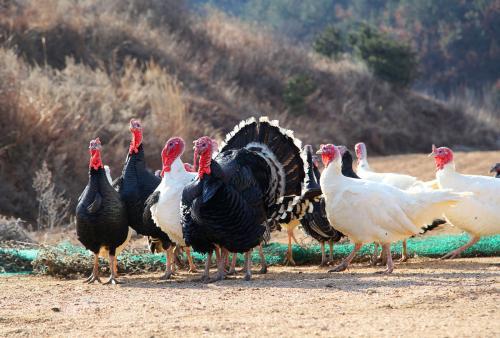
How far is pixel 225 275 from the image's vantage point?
8.36 meters

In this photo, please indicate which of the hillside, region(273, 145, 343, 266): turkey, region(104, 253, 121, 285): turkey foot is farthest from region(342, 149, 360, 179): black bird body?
the hillside

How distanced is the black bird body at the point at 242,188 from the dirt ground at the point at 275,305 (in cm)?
43

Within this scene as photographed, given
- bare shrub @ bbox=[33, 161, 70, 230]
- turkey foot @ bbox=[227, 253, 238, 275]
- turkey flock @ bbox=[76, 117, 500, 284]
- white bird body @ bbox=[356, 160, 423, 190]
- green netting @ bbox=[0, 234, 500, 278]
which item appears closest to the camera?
turkey flock @ bbox=[76, 117, 500, 284]

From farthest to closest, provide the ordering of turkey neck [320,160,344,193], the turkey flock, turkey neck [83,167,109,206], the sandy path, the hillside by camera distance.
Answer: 1. the hillside
2. turkey neck [320,160,344,193]
3. turkey neck [83,167,109,206]
4. the turkey flock
5. the sandy path

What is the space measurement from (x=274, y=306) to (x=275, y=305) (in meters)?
0.04

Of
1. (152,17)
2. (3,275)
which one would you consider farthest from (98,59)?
(3,275)

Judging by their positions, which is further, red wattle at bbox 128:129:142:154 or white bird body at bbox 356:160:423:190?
white bird body at bbox 356:160:423:190

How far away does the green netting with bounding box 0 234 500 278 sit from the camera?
8898mm

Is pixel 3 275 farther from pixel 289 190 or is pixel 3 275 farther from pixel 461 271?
pixel 461 271

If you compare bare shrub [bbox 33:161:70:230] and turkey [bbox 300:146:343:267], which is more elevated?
bare shrub [bbox 33:161:70:230]

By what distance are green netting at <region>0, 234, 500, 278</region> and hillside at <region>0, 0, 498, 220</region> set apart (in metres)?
4.36

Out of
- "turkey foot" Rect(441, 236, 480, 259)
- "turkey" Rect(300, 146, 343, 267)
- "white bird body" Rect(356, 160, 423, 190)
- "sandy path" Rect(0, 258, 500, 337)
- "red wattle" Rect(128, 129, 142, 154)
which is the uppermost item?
"red wattle" Rect(128, 129, 142, 154)

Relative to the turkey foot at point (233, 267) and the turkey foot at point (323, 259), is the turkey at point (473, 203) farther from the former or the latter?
the turkey foot at point (233, 267)

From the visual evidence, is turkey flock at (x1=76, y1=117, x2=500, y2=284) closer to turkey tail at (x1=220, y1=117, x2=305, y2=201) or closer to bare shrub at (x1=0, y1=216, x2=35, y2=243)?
turkey tail at (x1=220, y1=117, x2=305, y2=201)
